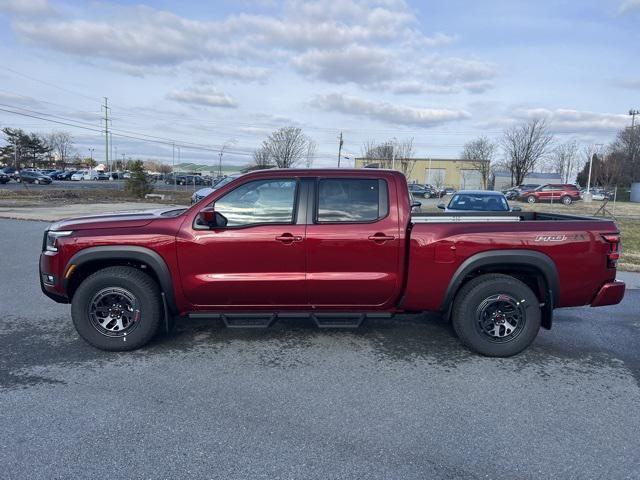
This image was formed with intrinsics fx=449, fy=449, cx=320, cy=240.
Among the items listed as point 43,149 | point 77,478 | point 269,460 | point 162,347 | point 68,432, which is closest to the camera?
point 77,478

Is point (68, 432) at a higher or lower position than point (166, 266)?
lower

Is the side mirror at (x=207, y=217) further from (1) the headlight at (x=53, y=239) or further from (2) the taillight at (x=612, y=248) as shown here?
(2) the taillight at (x=612, y=248)

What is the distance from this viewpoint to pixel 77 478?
2.59 metres

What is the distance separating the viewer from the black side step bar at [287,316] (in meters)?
4.39

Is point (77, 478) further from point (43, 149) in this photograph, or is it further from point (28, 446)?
point (43, 149)

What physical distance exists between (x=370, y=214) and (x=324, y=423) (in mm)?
2014

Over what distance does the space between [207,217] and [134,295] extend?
1.06 m

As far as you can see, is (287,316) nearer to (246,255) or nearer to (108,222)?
(246,255)

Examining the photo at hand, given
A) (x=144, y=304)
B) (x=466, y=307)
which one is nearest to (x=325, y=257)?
(x=466, y=307)

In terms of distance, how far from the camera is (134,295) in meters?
4.32

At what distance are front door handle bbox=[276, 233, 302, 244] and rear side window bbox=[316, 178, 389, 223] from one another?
0.28 metres

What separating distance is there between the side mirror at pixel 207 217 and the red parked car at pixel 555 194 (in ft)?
121

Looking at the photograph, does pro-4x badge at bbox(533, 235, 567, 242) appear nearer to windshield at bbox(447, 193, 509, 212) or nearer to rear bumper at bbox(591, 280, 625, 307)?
rear bumper at bbox(591, 280, 625, 307)

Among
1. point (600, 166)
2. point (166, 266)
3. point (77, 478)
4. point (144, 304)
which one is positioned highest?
point (600, 166)
